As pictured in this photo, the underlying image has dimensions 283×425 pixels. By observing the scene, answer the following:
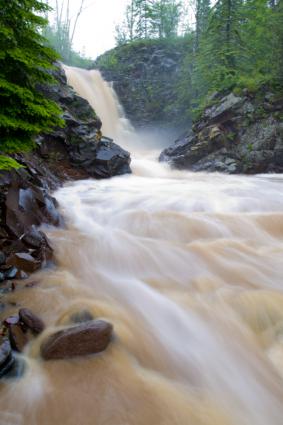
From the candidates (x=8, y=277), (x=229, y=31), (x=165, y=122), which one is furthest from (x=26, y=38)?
(x=165, y=122)

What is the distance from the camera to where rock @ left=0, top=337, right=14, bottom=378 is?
250 cm

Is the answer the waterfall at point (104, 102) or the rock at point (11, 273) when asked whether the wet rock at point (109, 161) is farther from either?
the waterfall at point (104, 102)

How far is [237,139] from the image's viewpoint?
13477mm

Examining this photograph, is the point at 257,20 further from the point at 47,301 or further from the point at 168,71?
the point at 47,301

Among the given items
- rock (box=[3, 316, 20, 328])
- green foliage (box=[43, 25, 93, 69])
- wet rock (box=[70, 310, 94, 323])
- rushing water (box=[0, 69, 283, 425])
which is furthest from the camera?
green foliage (box=[43, 25, 93, 69])

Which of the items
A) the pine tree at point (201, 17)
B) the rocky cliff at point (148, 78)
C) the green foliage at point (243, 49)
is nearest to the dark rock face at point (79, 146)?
the green foliage at point (243, 49)

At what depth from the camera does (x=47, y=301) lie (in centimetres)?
354

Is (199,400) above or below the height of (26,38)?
below

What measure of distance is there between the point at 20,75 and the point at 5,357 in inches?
107

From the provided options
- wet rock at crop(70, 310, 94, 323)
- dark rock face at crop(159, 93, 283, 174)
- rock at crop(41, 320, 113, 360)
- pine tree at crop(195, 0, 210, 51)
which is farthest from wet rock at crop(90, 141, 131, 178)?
pine tree at crop(195, 0, 210, 51)

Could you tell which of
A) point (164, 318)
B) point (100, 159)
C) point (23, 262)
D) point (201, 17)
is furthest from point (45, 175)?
point (201, 17)

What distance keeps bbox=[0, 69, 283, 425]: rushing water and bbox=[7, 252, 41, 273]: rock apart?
0.57ft

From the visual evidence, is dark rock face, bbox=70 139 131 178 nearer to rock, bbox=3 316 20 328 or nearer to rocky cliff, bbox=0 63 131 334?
rocky cliff, bbox=0 63 131 334

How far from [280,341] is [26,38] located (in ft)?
13.2
